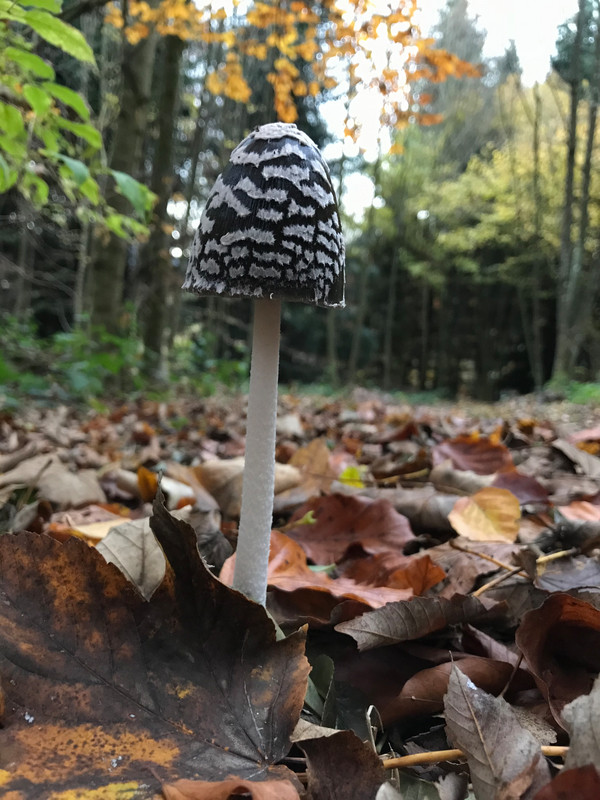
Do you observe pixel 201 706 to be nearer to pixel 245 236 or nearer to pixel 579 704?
pixel 579 704

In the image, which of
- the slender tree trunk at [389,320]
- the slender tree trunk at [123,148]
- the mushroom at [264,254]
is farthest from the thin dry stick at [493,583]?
the slender tree trunk at [389,320]

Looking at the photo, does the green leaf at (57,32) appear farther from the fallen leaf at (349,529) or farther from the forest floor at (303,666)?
the fallen leaf at (349,529)

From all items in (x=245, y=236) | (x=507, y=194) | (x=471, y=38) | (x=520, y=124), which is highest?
(x=471, y=38)

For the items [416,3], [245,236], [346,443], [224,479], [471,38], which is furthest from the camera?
[471,38]

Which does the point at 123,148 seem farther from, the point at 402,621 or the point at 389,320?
the point at 389,320

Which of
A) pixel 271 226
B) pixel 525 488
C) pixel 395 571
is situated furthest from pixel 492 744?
pixel 525 488

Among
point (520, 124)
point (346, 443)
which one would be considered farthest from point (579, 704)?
point (520, 124)
